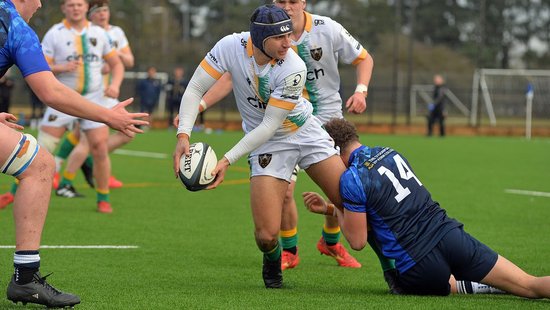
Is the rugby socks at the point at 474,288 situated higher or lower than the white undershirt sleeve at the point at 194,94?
lower

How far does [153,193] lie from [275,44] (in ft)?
24.7

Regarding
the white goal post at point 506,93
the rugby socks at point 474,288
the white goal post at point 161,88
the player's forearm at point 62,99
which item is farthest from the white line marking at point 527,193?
the white goal post at point 161,88

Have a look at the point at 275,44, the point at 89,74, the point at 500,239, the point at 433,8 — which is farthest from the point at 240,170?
the point at 433,8

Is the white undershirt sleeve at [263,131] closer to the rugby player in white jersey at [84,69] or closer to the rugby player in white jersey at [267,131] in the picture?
the rugby player in white jersey at [267,131]

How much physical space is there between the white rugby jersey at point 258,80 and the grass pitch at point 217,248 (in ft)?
3.99

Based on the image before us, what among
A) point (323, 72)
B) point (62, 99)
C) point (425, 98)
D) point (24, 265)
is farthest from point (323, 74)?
point (425, 98)

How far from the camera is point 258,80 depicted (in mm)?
6773

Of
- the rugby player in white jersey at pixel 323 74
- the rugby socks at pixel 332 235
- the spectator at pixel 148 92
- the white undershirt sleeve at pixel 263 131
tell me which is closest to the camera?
the white undershirt sleeve at pixel 263 131

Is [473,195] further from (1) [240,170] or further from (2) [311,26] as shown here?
(2) [311,26]

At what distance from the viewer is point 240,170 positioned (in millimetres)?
17938

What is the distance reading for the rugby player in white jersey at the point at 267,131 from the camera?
667 cm

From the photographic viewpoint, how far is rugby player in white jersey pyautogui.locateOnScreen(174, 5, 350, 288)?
21.9 feet

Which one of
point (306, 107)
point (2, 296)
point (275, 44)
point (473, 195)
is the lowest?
point (473, 195)

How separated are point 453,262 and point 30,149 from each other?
8.83 ft
